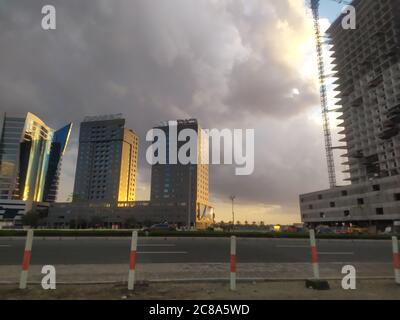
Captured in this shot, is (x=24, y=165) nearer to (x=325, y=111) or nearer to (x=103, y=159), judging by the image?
(x=103, y=159)

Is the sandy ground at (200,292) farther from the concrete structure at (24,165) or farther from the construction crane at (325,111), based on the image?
the concrete structure at (24,165)

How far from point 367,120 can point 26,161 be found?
6183 inches

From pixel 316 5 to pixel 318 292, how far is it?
12399 centimetres

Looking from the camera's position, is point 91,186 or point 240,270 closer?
point 240,270

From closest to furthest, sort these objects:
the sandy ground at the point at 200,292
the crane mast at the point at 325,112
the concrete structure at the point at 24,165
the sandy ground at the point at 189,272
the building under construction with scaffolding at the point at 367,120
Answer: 1. the sandy ground at the point at 200,292
2. the sandy ground at the point at 189,272
3. the building under construction with scaffolding at the point at 367,120
4. the crane mast at the point at 325,112
5. the concrete structure at the point at 24,165

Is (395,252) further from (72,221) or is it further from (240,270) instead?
(72,221)

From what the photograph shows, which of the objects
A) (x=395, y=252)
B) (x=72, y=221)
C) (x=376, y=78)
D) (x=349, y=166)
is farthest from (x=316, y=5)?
(x=72, y=221)

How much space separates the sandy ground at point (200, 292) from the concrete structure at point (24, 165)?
148 metres

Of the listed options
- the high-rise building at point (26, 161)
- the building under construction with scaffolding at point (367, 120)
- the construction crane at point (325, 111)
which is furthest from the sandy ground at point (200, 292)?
the high-rise building at point (26, 161)

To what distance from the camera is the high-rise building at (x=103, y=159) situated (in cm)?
17412

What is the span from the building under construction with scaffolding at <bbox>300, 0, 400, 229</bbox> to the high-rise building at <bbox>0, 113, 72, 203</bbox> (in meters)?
136

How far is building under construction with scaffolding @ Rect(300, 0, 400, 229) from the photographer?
77625 mm

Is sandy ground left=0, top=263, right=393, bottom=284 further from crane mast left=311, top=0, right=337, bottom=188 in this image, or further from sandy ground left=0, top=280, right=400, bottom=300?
crane mast left=311, top=0, right=337, bottom=188
